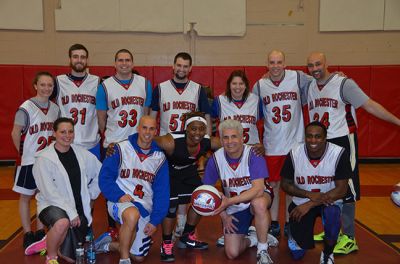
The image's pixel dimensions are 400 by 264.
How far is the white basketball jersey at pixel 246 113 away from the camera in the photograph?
491 centimetres

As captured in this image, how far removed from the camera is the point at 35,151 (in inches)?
181

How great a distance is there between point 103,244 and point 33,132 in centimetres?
137

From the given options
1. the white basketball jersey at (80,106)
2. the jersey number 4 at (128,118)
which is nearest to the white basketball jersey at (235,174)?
the jersey number 4 at (128,118)

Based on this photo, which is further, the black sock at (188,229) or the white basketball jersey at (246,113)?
the white basketball jersey at (246,113)

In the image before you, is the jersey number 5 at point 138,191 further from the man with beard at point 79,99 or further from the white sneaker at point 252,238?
the white sneaker at point 252,238

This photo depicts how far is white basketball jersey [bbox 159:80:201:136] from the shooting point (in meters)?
5.06

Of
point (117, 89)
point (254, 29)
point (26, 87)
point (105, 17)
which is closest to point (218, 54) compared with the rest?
point (254, 29)

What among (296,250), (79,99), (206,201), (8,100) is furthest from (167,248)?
(8,100)

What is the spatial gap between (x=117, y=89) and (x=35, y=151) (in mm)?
1101

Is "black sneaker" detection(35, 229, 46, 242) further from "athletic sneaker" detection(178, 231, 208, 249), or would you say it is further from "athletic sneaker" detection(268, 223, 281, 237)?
"athletic sneaker" detection(268, 223, 281, 237)

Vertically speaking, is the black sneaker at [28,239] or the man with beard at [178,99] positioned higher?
the man with beard at [178,99]

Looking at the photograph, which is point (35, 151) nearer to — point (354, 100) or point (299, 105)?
point (299, 105)

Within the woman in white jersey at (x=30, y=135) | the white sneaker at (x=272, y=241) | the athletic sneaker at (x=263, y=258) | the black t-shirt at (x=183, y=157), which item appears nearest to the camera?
the athletic sneaker at (x=263, y=258)

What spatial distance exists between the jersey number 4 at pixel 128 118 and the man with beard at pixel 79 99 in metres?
0.37
